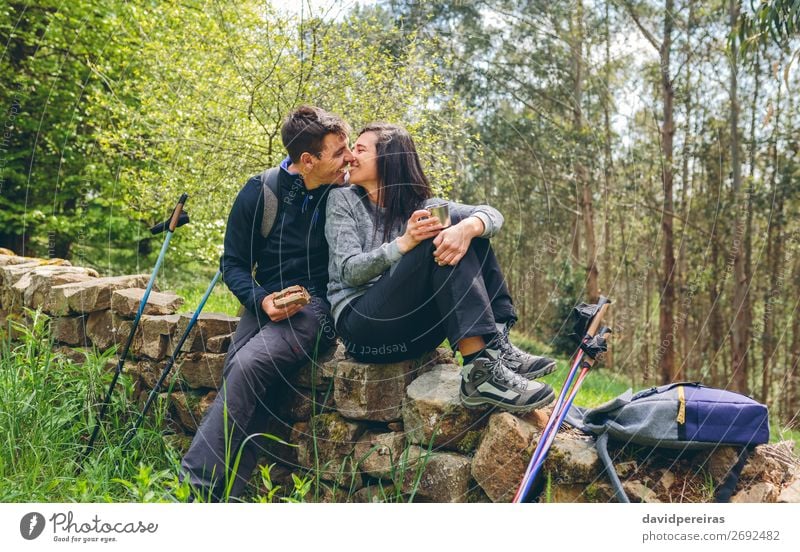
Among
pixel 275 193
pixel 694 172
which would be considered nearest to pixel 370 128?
pixel 275 193

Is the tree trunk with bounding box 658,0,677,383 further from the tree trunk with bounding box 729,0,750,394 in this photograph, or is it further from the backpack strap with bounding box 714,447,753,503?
the backpack strap with bounding box 714,447,753,503

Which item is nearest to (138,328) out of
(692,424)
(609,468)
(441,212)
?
(441,212)

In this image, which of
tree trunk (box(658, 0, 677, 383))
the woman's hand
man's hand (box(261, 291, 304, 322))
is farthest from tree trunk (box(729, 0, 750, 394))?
man's hand (box(261, 291, 304, 322))

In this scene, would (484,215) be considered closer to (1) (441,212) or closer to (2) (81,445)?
(1) (441,212)

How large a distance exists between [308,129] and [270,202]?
0.95ft

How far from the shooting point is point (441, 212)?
1924 millimetres

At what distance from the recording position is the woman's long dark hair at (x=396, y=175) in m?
2.16

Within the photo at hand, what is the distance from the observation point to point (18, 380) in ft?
8.57

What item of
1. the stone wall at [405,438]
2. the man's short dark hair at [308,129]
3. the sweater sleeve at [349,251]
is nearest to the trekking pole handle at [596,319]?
the stone wall at [405,438]

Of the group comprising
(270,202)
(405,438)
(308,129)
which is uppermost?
(308,129)

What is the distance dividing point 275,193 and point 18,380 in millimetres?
1292

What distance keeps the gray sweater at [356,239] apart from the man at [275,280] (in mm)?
132

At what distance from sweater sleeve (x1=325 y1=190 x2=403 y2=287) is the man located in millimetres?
162
